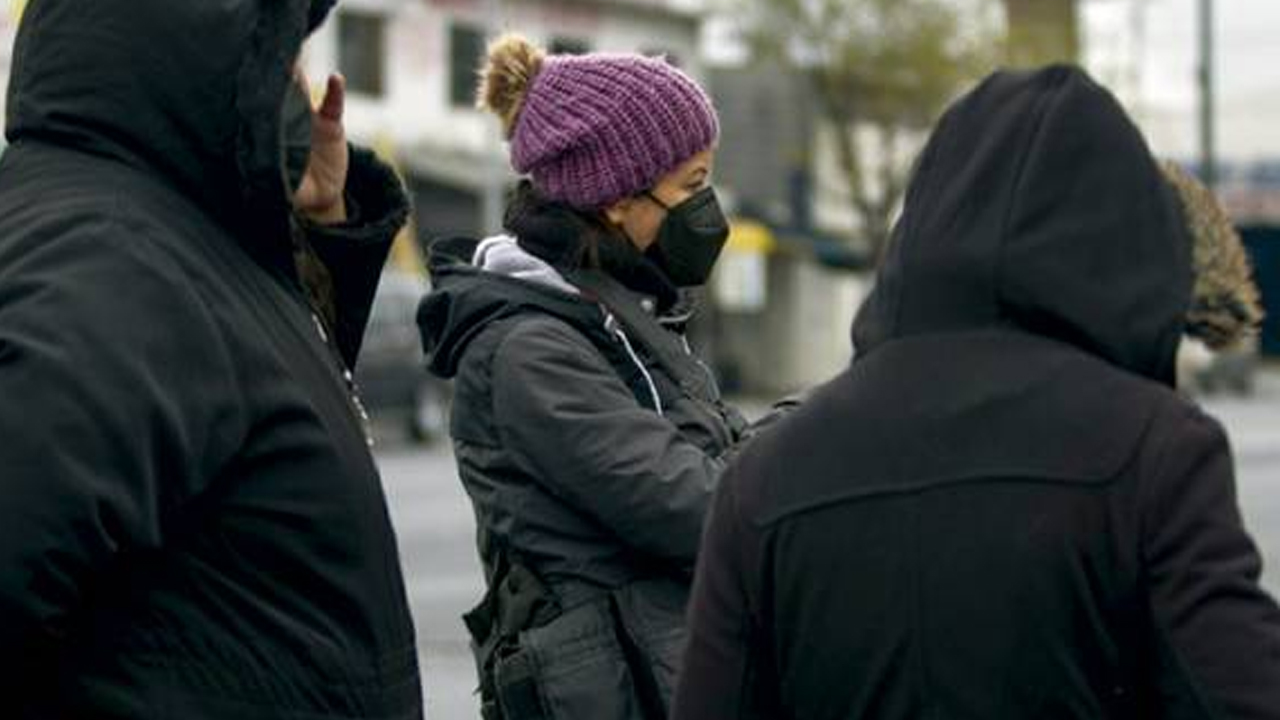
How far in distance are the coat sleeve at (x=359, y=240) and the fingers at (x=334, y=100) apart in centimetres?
13

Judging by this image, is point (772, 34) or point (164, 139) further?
point (772, 34)

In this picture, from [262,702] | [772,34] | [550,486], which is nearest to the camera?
[262,702]

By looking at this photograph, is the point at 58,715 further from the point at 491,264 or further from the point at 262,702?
the point at 491,264

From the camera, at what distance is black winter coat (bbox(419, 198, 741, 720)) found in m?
4.23

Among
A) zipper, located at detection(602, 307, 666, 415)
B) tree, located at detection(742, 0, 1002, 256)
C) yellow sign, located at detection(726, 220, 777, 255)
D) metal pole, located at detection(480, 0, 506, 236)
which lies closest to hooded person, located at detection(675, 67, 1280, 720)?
zipper, located at detection(602, 307, 666, 415)

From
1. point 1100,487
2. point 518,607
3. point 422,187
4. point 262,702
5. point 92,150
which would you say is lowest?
point 422,187

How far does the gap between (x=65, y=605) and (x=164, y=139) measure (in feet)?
1.70

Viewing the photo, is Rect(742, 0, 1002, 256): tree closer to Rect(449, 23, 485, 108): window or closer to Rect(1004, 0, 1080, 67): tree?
Rect(449, 23, 485, 108): window

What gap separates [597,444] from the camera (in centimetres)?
427

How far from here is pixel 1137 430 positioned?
2.84 meters

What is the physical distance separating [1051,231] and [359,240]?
3.35ft

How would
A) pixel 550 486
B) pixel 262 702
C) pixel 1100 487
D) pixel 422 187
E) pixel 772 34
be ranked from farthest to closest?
1. pixel 772 34
2. pixel 422 187
3. pixel 550 486
4. pixel 262 702
5. pixel 1100 487

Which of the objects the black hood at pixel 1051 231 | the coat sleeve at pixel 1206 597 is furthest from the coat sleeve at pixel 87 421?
the coat sleeve at pixel 1206 597

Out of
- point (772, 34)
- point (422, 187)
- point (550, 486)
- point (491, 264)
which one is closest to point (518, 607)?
point (550, 486)
